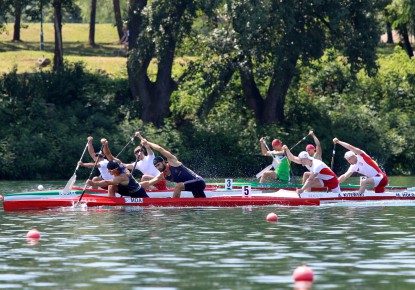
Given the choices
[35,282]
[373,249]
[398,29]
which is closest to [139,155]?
[373,249]

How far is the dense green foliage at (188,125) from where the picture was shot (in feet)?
160

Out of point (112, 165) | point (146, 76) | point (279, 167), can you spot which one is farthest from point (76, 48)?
point (112, 165)

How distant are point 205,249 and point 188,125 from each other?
33.4 m

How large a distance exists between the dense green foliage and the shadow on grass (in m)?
15.2

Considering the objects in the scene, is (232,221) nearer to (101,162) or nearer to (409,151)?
(101,162)

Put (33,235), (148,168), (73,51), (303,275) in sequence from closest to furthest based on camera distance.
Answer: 1. (303,275)
2. (33,235)
3. (148,168)
4. (73,51)

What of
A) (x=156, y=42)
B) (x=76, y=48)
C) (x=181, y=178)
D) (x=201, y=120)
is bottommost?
(x=181, y=178)

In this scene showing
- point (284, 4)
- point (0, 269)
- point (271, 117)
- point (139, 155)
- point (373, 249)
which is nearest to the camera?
point (0, 269)

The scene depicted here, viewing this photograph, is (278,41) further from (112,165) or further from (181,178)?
(112,165)

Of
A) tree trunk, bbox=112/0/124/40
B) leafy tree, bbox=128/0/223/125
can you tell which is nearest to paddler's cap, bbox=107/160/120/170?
leafy tree, bbox=128/0/223/125

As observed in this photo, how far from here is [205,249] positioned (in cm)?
2044

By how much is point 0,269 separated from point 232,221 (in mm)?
9499

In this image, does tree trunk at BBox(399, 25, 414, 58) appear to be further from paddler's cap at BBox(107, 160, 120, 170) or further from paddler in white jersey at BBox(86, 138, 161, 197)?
paddler's cap at BBox(107, 160, 120, 170)

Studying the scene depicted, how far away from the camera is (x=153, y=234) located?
23234mm
